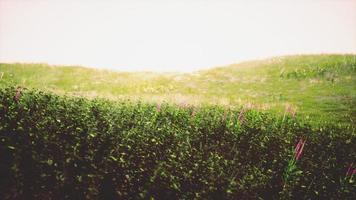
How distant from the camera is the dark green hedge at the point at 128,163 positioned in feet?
17.1

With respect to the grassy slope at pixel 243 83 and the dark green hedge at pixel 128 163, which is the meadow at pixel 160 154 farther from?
the grassy slope at pixel 243 83

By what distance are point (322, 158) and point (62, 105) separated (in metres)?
7.88

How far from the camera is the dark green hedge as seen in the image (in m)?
5.22

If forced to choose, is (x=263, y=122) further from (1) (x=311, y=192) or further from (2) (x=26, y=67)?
(2) (x=26, y=67)

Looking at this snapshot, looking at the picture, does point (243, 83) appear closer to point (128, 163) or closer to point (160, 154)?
point (160, 154)

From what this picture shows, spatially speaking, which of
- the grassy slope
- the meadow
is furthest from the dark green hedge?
the grassy slope

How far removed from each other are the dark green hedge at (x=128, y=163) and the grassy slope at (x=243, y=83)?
8664mm

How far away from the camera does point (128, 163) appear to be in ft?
20.4

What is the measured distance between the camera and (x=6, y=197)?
4.46m

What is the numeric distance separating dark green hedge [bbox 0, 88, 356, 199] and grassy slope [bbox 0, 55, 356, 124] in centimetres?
866

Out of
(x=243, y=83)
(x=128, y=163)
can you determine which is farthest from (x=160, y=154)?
(x=243, y=83)

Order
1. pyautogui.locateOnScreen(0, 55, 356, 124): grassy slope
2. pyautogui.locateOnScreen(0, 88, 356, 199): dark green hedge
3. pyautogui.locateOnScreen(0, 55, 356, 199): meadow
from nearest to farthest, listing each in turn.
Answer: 1. pyautogui.locateOnScreen(0, 88, 356, 199): dark green hedge
2. pyautogui.locateOnScreen(0, 55, 356, 199): meadow
3. pyautogui.locateOnScreen(0, 55, 356, 124): grassy slope

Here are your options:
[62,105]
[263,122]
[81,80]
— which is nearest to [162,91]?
[81,80]

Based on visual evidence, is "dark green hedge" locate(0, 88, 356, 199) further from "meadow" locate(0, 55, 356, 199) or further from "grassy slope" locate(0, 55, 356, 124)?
"grassy slope" locate(0, 55, 356, 124)
